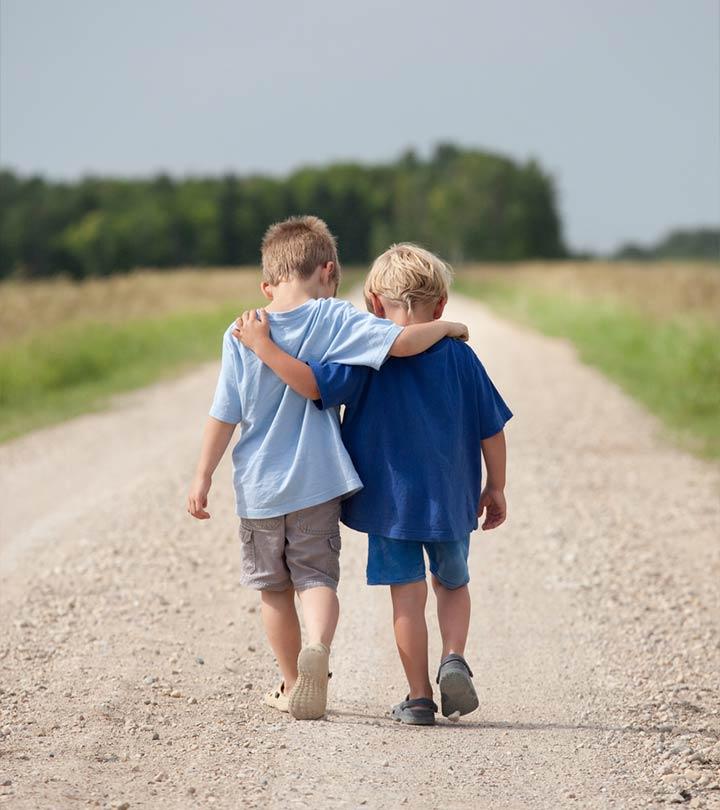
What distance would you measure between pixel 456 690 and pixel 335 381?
1.02 m

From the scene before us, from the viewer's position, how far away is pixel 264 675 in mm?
4395

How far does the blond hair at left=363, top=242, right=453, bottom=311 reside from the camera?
377cm

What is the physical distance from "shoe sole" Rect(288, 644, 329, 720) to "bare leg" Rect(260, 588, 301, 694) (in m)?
0.20

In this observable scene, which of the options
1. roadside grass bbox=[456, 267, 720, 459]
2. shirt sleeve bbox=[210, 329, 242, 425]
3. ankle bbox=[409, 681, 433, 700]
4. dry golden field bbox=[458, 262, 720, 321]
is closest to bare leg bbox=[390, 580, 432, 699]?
ankle bbox=[409, 681, 433, 700]

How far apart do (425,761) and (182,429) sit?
7.63m

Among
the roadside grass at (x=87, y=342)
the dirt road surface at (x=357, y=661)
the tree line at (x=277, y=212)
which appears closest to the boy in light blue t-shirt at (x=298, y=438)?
the dirt road surface at (x=357, y=661)

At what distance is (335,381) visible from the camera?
11.9 ft

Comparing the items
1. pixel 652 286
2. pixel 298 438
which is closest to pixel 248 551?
pixel 298 438

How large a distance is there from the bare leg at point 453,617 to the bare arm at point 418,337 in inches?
30.8

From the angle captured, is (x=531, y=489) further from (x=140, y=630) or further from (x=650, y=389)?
(x=650, y=389)

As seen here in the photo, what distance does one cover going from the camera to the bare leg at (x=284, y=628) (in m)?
3.90

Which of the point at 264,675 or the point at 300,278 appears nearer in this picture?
the point at 300,278

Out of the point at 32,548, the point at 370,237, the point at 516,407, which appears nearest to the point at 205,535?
the point at 32,548

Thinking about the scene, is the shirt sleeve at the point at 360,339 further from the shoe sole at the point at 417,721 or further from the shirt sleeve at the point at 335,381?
the shoe sole at the point at 417,721
